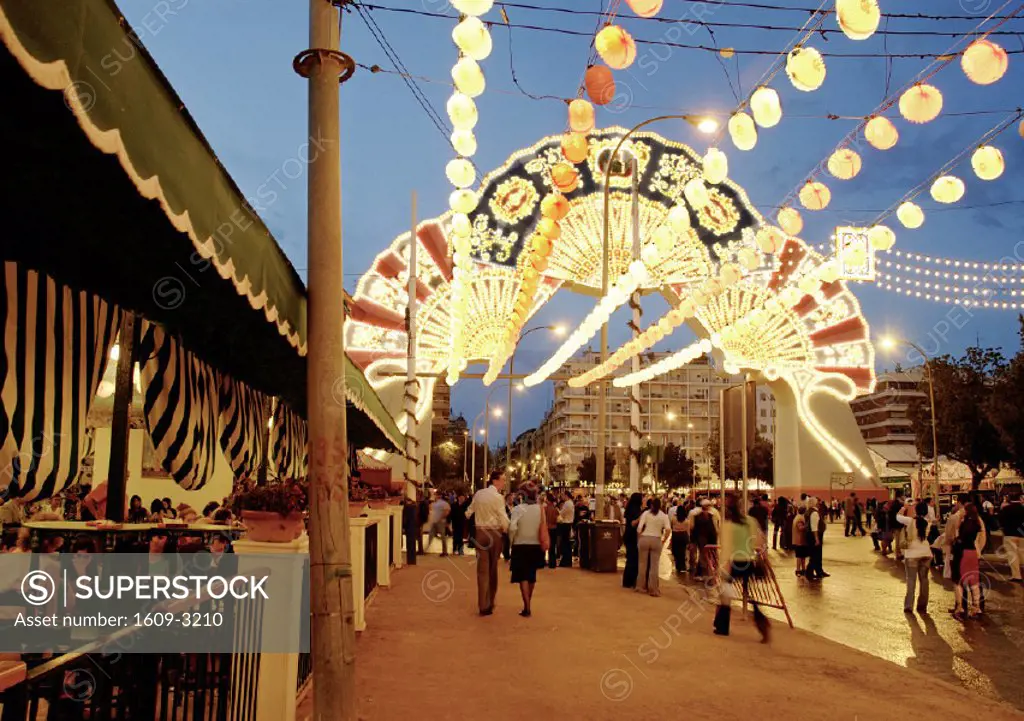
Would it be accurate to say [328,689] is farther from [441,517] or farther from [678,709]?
[441,517]

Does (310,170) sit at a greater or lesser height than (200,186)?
greater

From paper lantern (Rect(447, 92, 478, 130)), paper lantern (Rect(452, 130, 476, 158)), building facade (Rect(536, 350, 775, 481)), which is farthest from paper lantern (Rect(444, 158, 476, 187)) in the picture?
building facade (Rect(536, 350, 775, 481))

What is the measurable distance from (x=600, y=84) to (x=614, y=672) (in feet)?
25.2

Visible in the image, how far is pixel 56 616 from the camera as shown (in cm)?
539

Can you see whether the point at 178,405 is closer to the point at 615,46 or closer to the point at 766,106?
the point at 615,46

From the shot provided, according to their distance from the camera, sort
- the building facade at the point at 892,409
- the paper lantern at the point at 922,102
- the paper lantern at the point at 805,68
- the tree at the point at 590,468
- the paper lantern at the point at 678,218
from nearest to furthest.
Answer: the paper lantern at the point at 805,68
the paper lantern at the point at 922,102
the paper lantern at the point at 678,218
the tree at the point at 590,468
the building facade at the point at 892,409

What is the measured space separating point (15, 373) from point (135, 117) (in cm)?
183

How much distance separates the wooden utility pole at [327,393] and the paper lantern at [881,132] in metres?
8.39

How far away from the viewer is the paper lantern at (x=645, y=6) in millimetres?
9438

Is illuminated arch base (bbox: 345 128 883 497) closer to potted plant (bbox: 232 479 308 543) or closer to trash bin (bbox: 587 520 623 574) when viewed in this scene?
trash bin (bbox: 587 520 623 574)

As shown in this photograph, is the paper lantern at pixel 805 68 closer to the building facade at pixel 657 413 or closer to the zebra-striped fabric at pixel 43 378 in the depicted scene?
the zebra-striped fabric at pixel 43 378

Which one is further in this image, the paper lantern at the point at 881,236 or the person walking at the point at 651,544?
the paper lantern at the point at 881,236

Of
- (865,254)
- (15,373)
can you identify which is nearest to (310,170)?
(15,373)

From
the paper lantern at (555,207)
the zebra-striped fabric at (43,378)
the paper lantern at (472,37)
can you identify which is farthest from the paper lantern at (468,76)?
the zebra-striped fabric at (43,378)
